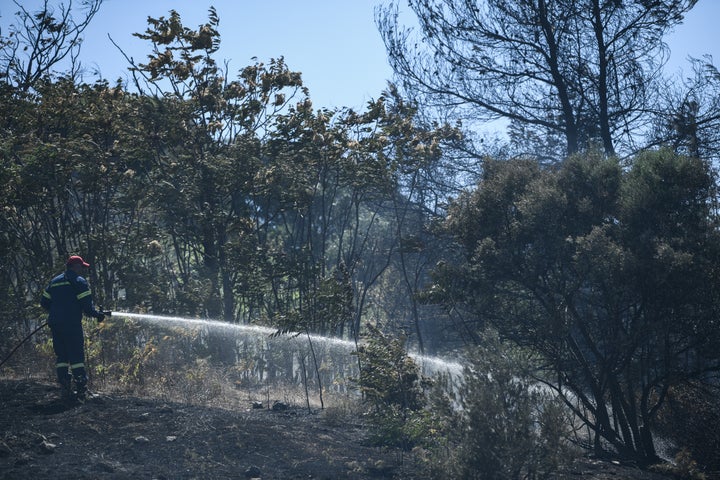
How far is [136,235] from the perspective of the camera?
11508 mm

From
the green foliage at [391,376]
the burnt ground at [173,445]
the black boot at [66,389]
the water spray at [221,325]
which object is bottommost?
the burnt ground at [173,445]

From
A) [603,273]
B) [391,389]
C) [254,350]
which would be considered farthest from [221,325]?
[603,273]

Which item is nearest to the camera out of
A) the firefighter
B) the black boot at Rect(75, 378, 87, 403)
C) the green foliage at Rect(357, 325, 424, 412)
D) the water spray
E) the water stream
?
the green foliage at Rect(357, 325, 424, 412)

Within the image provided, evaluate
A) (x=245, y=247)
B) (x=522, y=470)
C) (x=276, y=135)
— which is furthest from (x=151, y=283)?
(x=522, y=470)

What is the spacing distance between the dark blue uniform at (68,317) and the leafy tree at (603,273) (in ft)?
13.6

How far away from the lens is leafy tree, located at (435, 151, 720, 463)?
7.82 m

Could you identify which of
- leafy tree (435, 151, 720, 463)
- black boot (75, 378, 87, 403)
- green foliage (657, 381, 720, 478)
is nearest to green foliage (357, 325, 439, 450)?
leafy tree (435, 151, 720, 463)

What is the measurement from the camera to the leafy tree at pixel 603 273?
782 cm

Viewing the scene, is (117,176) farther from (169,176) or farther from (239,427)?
(239,427)

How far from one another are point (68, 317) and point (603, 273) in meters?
5.86

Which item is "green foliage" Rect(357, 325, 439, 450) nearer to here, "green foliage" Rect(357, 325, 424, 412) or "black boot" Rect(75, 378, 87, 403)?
"green foliage" Rect(357, 325, 424, 412)

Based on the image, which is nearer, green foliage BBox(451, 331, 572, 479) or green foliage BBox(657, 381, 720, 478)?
green foliage BBox(451, 331, 572, 479)

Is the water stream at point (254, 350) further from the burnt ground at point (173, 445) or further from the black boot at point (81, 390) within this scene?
the burnt ground at point (173, 445)

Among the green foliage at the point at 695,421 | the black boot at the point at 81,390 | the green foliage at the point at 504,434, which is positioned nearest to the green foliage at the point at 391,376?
the green foliage at the point at 504,434
